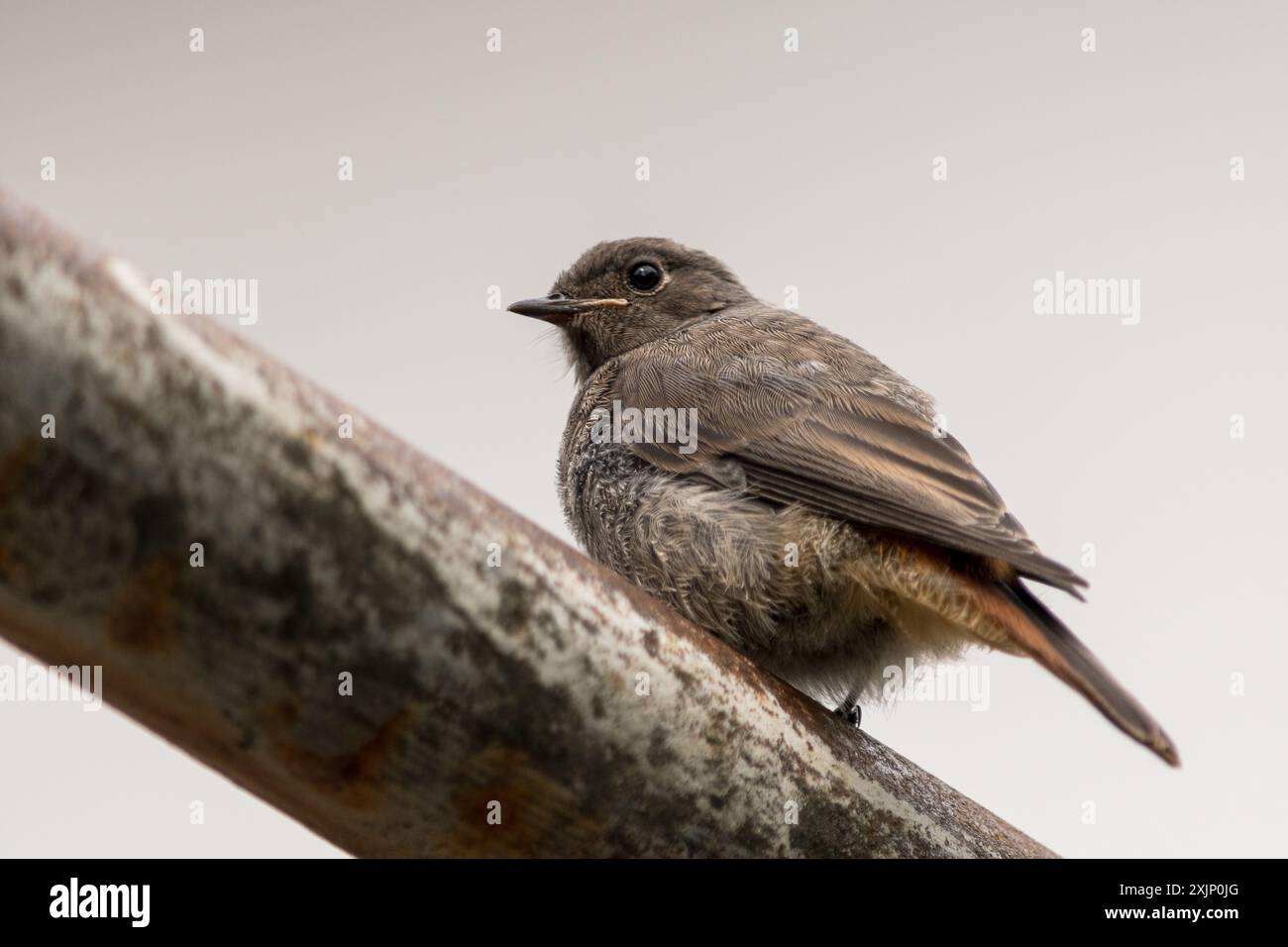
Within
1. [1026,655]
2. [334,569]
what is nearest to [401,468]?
[334,569]

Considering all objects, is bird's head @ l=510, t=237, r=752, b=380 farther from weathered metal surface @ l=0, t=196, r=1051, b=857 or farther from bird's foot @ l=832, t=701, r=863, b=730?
weathered metal surface @ l=0, t=196, r=1051, b=857

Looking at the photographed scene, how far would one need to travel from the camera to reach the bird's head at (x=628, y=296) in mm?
5453

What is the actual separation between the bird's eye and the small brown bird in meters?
1.00

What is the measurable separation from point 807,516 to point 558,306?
2.10 m

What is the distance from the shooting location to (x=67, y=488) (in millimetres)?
1880

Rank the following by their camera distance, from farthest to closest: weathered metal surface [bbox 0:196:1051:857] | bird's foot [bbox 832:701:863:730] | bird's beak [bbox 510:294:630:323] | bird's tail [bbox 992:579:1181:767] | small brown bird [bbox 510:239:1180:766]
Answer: bird's beak [bbox 510:294:630:323], bird's foot [bbox 832:701:863:730], small brown bird [bbox 510:239:1180:766], bird's tail [bbox 992:579:1181:767], weathered metal surface [bbox 0:196:1051:857]

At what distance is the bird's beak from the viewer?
17.8ft

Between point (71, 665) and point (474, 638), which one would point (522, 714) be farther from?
point (71, 665)

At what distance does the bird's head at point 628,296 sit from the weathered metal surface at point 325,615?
2.85m

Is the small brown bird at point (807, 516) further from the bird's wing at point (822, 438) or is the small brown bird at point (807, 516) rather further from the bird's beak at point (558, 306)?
the bird's beak at point (558, 306)

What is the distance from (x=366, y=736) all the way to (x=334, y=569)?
0.31 m

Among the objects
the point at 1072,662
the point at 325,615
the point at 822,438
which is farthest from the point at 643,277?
the point at 325,615

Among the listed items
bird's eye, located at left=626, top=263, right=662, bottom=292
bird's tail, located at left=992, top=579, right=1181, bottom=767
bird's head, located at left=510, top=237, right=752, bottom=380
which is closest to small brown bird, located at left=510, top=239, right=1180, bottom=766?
bird's tail, located at left=992, top=579, right=1181, bottom=767

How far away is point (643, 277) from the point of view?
18.2 ft
